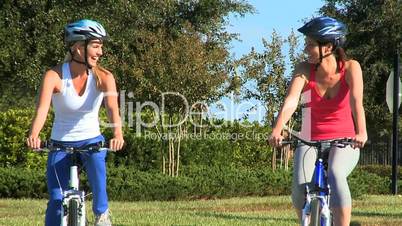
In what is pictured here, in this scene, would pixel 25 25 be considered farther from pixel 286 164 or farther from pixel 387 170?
pixel 387 170

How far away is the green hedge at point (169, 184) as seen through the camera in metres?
17.6

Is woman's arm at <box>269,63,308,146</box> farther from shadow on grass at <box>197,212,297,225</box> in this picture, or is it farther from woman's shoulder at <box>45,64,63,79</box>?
shadow on grass at <box>197,212,297,225</box>

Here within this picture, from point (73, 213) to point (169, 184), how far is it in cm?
1190

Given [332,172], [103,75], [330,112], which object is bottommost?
[332,172]

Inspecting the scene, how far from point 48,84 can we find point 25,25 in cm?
1830

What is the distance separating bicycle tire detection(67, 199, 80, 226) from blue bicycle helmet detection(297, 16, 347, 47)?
6.84ft

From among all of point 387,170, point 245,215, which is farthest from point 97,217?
point 387,170

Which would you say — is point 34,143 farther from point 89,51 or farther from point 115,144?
point 89,51

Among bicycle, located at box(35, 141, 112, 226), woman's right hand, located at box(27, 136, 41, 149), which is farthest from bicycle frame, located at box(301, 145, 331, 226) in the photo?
woman's right hand, located at box(27, 136, 41, 149)

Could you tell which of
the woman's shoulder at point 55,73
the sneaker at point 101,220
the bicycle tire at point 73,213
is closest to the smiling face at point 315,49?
the woman's shoulder at point 55,73

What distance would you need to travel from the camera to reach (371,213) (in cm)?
1344

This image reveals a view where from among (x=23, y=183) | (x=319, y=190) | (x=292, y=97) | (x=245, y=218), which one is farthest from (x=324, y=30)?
(x=23, y=183)

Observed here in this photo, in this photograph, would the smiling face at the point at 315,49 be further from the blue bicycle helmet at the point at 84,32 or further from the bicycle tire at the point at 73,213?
the bicycle tire at the point at 73,213

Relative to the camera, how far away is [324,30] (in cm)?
648
